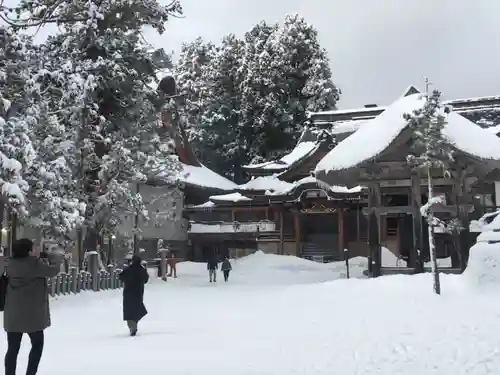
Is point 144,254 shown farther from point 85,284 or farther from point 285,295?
point 285,295

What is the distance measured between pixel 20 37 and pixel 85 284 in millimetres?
8707

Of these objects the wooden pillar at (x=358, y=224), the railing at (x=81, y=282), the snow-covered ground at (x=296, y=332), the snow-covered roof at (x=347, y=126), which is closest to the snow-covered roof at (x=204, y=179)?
the snow-covered roof at (x=347, y=126)

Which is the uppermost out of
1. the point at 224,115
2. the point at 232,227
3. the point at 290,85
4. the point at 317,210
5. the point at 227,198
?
the point at 290,85

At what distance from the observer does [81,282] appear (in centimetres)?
1872

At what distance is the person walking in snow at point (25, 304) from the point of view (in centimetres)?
583

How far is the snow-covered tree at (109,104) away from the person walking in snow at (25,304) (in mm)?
11801

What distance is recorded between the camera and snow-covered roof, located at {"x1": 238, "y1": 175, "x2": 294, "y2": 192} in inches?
1378

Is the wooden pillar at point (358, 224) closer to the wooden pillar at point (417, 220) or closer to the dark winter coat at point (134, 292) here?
the wooden pillar at point (417, 220)

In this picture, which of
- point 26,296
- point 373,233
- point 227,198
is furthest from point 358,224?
point 26,296

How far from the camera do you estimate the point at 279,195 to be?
111 feet

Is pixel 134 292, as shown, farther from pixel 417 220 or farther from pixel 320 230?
pixel 320 230

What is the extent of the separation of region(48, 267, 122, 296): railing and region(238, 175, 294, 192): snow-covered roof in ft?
48.7

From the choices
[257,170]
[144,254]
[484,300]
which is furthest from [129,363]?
[257,170]

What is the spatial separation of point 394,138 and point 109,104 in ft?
36.0
